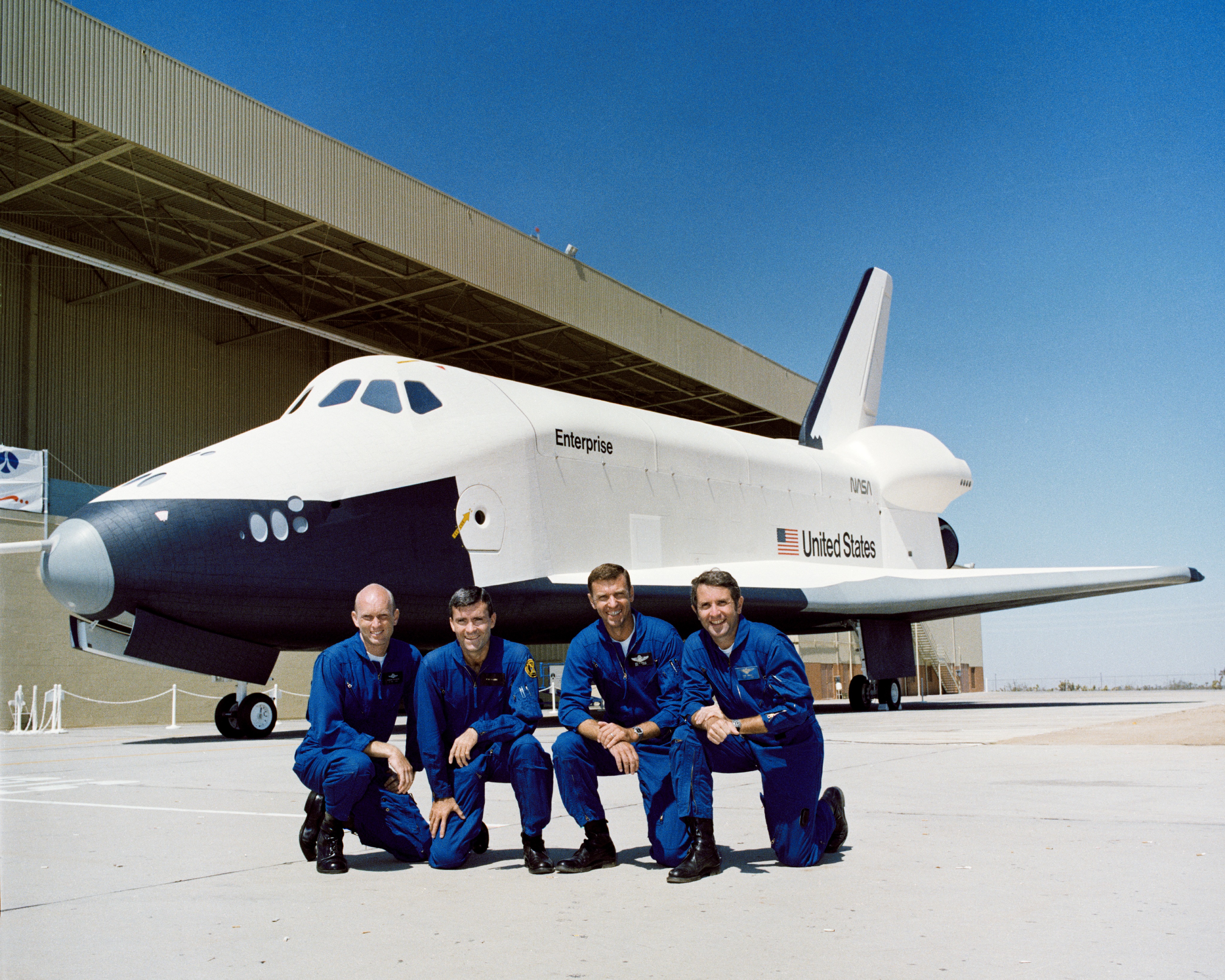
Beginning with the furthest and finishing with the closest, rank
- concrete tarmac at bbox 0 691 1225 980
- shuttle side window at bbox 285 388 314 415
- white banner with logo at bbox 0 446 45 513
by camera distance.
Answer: white banner with logo at bbox 0 446 45 513 < shuttle side window at bbox 285 388 314 415 < concrete tarmac at bbox 0 691 1225 980

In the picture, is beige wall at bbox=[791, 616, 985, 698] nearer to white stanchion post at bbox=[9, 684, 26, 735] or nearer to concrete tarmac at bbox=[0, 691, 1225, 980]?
white stanchion post at bbox=[9, 684, 26, 735]

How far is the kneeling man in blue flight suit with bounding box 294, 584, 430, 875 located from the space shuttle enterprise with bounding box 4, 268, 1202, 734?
516 centimetres

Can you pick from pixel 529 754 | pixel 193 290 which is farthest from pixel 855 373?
pixel 529 754

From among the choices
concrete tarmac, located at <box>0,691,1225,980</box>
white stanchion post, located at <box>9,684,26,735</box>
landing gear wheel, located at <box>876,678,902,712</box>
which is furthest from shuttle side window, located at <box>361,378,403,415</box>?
landing gear wheel, located at <box>876,678,902,712</box>

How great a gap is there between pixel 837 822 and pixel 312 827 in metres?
1.98

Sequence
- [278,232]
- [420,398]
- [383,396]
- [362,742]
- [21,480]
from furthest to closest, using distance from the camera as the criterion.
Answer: [278,232]
[21,480]
[420,398]
[383,396]
[362,742]

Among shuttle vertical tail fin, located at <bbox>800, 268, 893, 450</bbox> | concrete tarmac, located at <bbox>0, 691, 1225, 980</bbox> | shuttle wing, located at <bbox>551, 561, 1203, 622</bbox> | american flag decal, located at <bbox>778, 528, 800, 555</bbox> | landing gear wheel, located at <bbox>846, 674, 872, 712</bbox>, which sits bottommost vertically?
landing gear wheel, located at <bbox>846, 674, 872, 712</bbox>

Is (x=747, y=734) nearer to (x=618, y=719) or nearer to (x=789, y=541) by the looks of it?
(x=618, y=719)

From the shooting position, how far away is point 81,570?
846 centimetres

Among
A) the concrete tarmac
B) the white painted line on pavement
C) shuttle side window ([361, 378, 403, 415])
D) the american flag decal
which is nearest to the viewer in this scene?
the concrete tarmac

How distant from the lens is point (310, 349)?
2530cm

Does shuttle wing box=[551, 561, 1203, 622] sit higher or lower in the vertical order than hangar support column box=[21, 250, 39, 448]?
lower

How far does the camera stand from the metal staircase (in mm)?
29797

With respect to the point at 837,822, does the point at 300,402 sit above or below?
above
